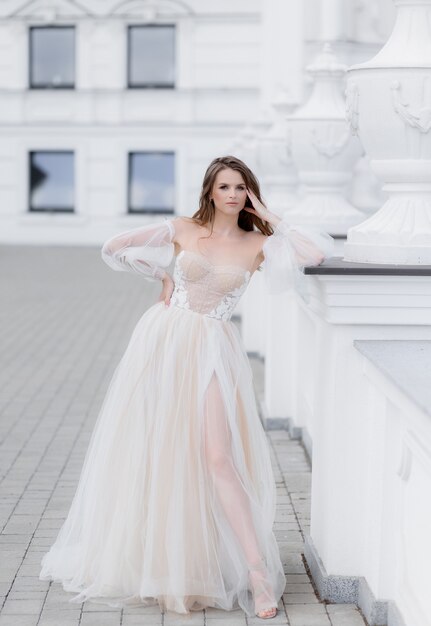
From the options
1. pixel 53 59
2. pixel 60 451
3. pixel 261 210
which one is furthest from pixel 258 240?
pixel 53 59

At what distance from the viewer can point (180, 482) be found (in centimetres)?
477

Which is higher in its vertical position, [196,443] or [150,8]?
[150,8]

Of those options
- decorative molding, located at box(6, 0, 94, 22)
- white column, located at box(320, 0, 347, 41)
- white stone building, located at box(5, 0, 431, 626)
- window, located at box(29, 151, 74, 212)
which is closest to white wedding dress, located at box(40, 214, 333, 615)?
white stone building, located at box(5, 0, 431, 626)

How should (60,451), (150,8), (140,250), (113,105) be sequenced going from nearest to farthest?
(140,250) → (60,451) → (150,8) → (113,105)

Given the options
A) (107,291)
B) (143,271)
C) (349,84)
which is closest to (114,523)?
(143,271)

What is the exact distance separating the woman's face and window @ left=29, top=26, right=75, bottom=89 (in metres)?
26.2

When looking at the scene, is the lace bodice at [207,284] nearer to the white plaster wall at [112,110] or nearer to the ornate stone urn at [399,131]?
the ornate stone urn at [399,131]

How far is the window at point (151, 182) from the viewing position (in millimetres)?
30188

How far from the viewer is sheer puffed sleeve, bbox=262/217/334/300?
479cm

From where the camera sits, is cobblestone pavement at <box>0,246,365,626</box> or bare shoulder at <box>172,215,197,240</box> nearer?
cobblestone pavement at <box>0,246,365,626</box>

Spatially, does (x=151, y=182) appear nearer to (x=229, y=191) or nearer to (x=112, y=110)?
(x=112, y=110)

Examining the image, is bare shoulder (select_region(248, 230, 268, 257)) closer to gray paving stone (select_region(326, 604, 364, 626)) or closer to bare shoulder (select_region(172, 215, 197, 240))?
bare shoulder (select_region(172, 215, 197, 240))

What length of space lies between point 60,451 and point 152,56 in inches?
916

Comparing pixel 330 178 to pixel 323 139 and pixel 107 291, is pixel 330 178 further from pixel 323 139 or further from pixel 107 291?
pixel 107 291
